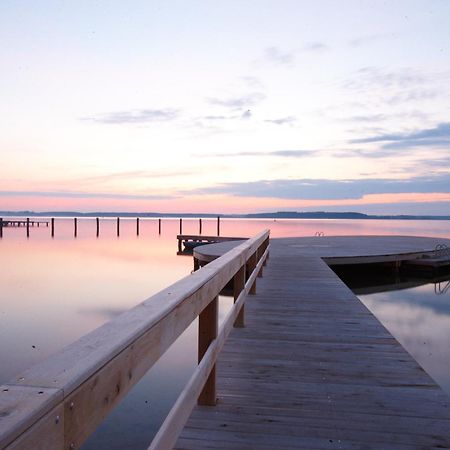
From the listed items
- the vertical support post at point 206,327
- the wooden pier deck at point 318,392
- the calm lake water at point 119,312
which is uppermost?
the vertical support post at point 206,327

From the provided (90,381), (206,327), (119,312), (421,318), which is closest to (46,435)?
(90,381)

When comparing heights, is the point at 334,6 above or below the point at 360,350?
above

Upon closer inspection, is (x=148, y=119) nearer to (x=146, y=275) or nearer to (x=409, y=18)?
(x=146, y=275)

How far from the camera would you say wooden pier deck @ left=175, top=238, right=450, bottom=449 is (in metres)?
2.81

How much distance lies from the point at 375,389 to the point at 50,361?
3.17 metres

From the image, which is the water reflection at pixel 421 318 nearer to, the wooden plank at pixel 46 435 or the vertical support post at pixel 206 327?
the vertical support post at pixel 206 327

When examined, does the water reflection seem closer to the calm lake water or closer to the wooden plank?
the calm lake water

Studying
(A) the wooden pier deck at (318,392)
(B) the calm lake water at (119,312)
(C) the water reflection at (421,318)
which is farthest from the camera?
(C) the water reflection at (421,318)

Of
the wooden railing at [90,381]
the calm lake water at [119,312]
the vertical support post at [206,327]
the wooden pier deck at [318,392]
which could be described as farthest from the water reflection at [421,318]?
the wooden railing at [90,381]

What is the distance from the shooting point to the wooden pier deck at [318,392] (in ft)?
9.22

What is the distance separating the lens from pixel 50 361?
1.05 m

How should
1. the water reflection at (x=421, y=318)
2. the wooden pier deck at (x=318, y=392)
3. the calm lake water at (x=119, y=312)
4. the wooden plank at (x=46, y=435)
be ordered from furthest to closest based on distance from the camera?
the water reflection at (x=421, y=318), the calm lake water at (x=119, y=312), the wooden pier deck at (x=318, y=392), the wooden plank at (x=46, y=435)

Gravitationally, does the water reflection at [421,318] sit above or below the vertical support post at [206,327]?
below

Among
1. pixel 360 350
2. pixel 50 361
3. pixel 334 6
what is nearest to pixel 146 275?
pixel 334 6
